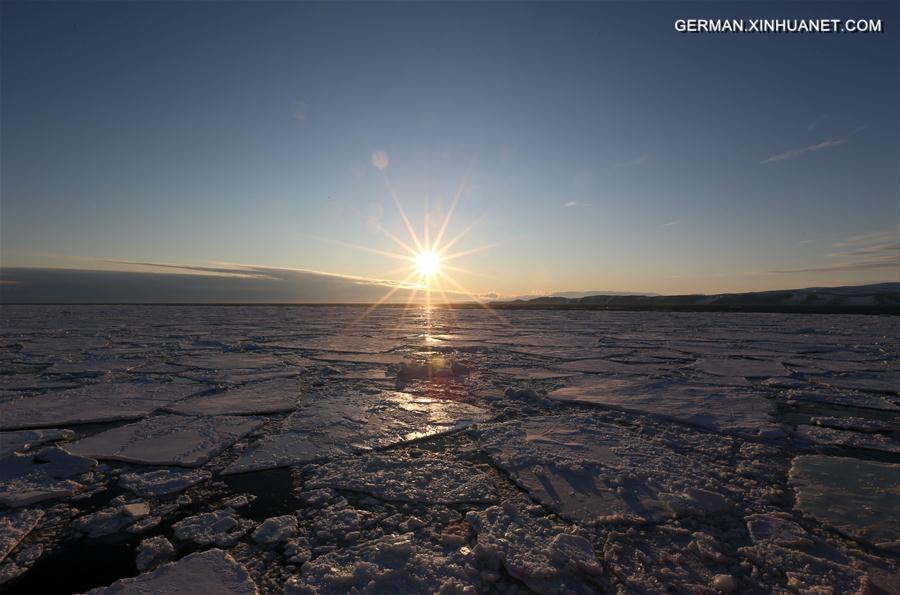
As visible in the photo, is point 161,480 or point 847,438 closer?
point 161,480

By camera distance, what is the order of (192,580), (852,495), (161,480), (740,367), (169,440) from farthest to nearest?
(740,367), (169,440), (161,480), (852,495), (192,580)

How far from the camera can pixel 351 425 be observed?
2.45 meters

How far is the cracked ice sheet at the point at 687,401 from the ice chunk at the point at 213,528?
2.35 m

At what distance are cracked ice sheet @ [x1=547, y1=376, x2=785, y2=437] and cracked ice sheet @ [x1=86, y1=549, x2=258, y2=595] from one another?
2.46 metres

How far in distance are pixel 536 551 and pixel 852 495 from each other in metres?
1.39

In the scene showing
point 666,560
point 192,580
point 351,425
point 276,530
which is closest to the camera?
point 192,580

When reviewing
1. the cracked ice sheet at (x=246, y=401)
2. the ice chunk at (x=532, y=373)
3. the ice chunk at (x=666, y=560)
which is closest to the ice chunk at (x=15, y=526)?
the cracked ice sheet at (x=246, y=401)

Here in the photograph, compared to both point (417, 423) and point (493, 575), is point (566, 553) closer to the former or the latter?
point (493, 575)

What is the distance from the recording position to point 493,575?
1.18m

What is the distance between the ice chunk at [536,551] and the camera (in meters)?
1.16

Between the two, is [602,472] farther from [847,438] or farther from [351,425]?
[847,438]

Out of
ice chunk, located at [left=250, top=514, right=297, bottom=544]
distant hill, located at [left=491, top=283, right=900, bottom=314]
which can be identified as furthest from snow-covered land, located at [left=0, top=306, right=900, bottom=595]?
distant hill, located at [left=491, top=283, right=900, bottom=314]

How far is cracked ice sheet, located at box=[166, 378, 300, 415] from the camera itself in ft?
9.02

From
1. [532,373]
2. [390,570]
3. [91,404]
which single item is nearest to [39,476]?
[91,404]
